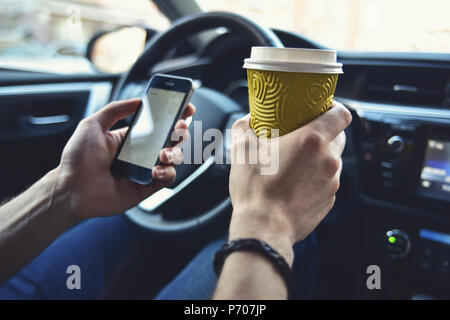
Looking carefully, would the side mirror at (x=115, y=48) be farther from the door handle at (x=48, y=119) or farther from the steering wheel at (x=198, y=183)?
the steering wheel at (x=198, y=183)

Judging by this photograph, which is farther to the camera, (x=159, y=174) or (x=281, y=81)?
(x=159, y=174)

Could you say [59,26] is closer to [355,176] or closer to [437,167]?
[355,176]

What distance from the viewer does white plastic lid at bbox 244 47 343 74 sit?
1.92ft

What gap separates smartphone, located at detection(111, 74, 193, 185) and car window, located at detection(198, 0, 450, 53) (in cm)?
28

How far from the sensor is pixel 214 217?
3.64 feet

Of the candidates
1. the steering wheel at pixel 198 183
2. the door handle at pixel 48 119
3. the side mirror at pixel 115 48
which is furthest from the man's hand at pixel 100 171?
the side mirror at pixel 115 48

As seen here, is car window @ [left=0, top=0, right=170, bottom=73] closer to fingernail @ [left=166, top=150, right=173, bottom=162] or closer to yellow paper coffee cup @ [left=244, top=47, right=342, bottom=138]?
fingernail @ [left=166, top=150, right=173, bottom=162]

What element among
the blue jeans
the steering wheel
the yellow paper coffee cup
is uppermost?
the yellow paper coffee cup

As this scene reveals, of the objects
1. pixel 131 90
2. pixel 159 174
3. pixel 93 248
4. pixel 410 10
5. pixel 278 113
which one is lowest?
pixel 93 248

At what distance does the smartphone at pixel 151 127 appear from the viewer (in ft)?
3.24

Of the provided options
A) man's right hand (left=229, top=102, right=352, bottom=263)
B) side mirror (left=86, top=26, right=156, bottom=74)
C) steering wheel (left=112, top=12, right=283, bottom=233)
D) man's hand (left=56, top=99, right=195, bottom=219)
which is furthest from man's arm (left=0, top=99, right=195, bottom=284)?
side mirror (left=86, top=26, right=156, bottom=74)
